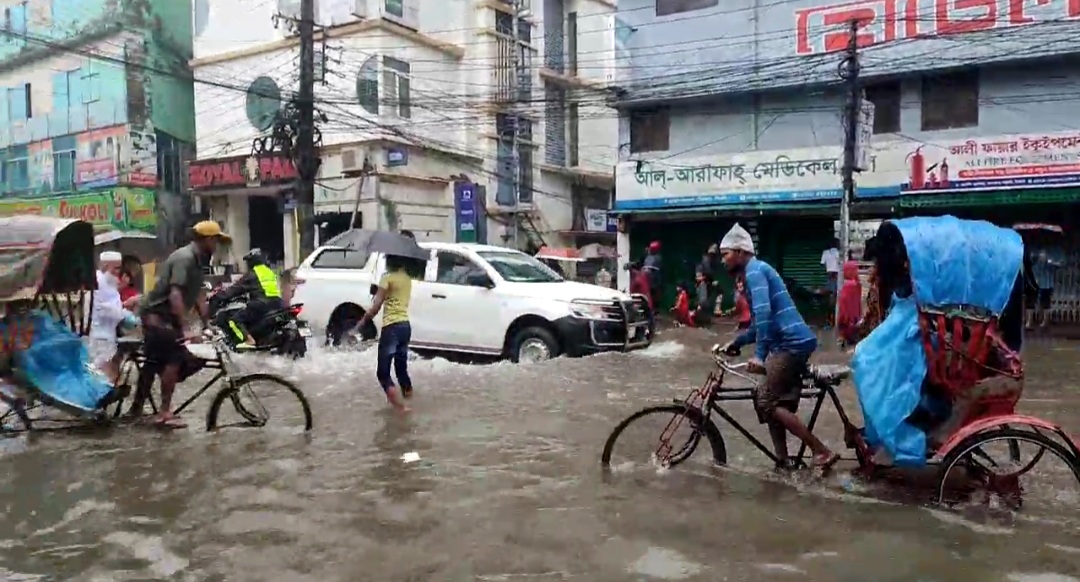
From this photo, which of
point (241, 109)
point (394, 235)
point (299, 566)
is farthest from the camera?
point (241, 109)

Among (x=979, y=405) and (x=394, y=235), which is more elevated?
(x=394, y=235)

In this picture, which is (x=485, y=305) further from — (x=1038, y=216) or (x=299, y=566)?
(x=1038, y=216)

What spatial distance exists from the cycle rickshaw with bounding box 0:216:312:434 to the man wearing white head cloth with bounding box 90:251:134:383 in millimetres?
671

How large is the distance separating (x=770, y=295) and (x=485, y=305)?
6706mm

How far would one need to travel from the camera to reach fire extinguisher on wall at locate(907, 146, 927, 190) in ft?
61.4

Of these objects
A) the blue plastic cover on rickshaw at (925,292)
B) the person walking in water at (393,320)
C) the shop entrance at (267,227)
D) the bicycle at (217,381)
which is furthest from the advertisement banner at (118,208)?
the blue plastic cover on rickshaw at (925,292)

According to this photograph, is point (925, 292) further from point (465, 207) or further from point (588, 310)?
point (465, 207)

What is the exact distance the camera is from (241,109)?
2898 centimetres

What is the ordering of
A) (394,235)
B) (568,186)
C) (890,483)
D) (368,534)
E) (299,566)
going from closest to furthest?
(299,566) → (368,534) → (890,483) → (394,235) → (568,186)

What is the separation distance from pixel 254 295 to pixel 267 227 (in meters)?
18.5

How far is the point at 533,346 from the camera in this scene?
11828 millimetres

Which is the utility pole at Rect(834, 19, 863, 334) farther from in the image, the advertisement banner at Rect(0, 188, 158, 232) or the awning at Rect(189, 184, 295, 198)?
the advertisement banner at Rect(0, 188, 158, 232)

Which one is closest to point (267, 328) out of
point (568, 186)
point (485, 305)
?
point (485, 305)

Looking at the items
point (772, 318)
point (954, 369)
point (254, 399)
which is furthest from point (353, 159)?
point (954, 369)
